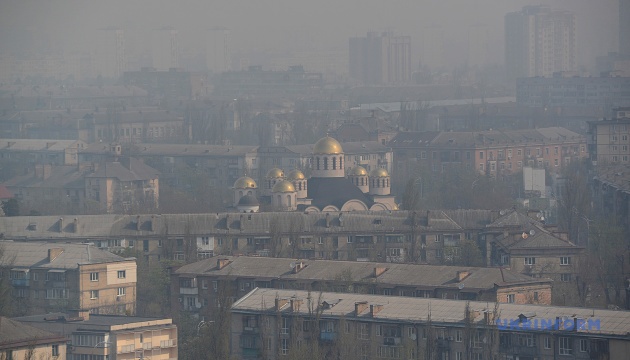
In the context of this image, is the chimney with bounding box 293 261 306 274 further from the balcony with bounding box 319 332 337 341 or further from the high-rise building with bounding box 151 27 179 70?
the high-rise building with bounding box 151 27 179 70

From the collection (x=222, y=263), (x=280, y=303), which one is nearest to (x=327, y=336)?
(x=280, y=303)

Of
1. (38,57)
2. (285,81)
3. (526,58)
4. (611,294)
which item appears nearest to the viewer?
(611,294)

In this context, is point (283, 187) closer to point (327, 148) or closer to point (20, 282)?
point (327, 148)

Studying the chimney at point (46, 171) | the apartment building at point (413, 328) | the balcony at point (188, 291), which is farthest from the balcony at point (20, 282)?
the chimney at point (46, 171)

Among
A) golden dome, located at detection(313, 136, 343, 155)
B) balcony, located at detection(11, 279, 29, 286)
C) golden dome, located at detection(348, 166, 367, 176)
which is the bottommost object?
balcony, located at detection(11, 279, 29, 286)

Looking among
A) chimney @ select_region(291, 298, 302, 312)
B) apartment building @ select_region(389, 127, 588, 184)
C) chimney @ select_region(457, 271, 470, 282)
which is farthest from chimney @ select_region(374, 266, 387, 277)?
apartment building @ select_region(389, 127, 588, 184)

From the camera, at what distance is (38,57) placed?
122m

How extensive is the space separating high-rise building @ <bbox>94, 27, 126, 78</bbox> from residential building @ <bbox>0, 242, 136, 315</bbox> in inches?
3837

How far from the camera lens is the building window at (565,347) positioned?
906 inches

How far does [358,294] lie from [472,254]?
784cm

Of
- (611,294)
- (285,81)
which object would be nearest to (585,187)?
(611,294)

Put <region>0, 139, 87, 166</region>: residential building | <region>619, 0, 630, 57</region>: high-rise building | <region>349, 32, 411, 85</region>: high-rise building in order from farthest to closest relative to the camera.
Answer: <region>349, 32, 411, 85</region>: high-rise building
<region>619, 0, 630, 57</region>: high-rise building
<region>0, 139, 87, 166</region>: residential building

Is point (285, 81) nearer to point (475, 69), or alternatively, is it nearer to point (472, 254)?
point (475, 69)

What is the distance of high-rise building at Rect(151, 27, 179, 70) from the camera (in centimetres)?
13112
